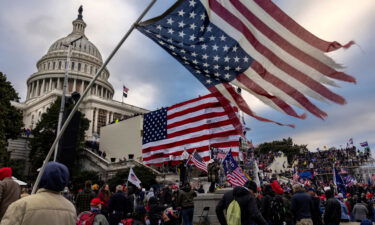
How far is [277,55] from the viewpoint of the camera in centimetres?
629

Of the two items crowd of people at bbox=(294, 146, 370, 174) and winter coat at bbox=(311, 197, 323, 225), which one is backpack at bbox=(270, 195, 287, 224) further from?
crowd of people at bbox=(294, 146, 370, 174)

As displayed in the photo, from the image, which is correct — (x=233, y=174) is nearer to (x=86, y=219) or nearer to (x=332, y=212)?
(x=332, y=212)

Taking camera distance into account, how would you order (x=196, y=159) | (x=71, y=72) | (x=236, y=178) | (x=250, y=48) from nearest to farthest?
(x=250, y=48), (x=236, y=178), (x=196, y=159), (x=71, y=72)

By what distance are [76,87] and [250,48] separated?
8595 centimetres

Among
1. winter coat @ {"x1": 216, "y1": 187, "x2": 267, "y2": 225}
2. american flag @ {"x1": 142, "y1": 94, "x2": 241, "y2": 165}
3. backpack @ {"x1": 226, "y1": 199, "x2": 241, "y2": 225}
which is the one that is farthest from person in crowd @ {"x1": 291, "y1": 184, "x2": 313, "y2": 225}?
american flag @ {"x1": 142, "y1": 94, "x2": 241, "y2": 165}

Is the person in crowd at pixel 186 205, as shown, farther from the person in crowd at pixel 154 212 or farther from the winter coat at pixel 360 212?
the winter coat at pixel 360 212

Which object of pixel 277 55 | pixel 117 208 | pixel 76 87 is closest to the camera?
pixel 277 55

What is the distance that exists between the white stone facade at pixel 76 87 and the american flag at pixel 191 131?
49.2 m

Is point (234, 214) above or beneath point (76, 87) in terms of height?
beneath

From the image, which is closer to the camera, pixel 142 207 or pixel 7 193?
pixel 7 193

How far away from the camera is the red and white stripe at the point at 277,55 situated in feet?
19.4

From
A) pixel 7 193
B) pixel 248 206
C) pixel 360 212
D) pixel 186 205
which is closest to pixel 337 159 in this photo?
pixel 360 212

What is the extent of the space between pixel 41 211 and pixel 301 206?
5964 millimetres

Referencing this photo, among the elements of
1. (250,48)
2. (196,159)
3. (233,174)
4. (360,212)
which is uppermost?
(250,48)
